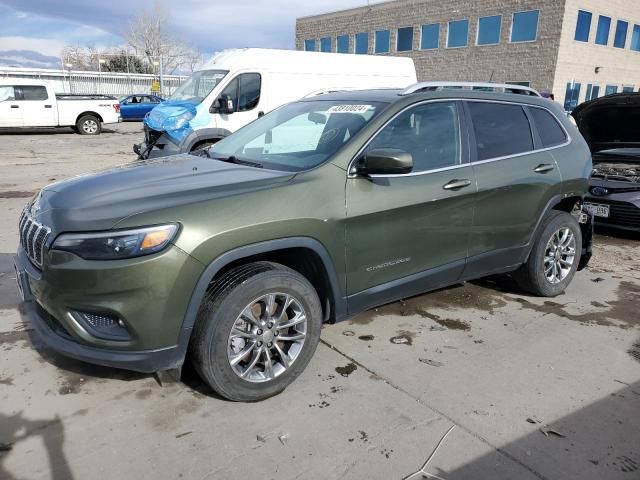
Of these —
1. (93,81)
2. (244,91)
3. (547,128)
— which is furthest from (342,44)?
(547,128)

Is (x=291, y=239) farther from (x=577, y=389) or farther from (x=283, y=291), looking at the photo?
(x=577, y=389)

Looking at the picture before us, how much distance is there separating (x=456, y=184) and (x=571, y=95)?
27626 millimetres

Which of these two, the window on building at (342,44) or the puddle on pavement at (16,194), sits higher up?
the window on building at (342,44)

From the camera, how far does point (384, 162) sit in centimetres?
299

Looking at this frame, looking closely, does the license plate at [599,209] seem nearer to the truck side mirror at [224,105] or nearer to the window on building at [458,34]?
the truck side mirror at [224,105]

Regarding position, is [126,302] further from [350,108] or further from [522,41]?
[522,41]

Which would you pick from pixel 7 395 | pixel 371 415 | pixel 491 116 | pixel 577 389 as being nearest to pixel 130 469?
pixel 7 395

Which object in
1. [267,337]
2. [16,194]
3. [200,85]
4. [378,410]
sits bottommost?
[378,410]

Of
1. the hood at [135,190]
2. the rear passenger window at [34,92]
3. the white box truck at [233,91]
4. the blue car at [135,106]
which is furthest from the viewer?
the blue car at [135,106]

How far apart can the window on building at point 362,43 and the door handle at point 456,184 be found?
114 feet

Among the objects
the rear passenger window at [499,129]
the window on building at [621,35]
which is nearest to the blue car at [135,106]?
the window on building at [621,35]

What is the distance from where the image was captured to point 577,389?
3.10 meters

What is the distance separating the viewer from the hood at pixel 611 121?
642 cm

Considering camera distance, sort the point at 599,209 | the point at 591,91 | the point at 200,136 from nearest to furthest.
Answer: the point at 599,209, the point at 200,136, the point at 591,91
